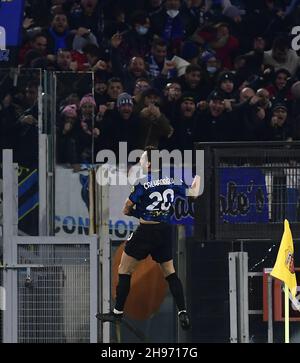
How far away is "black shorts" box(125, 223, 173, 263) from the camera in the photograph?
1158cm

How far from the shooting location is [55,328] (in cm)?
1137

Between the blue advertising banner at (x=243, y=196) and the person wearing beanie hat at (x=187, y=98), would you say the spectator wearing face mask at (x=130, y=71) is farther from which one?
the blue advertising banner at (x=243, y=196)

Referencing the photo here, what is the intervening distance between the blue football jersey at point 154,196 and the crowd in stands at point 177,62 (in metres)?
1.56

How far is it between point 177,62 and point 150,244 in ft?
15.7

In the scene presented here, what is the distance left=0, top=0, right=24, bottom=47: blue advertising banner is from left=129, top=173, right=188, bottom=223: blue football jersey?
358 cm

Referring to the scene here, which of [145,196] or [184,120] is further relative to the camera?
[184,120]

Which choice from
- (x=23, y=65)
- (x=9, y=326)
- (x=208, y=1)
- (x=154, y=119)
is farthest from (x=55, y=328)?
(x=208, y=1)

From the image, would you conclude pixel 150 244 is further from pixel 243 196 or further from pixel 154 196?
pixel 243 196

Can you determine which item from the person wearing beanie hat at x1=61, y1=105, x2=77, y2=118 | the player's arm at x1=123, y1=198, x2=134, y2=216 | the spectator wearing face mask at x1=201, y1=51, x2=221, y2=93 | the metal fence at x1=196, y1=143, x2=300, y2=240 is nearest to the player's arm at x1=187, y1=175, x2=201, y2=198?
the metal fence at x1=196, y1=143, x2=300, y2=240

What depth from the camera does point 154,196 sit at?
11609 mm

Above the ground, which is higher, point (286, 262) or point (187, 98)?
point (187, 98)

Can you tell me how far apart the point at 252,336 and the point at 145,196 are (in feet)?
5.34

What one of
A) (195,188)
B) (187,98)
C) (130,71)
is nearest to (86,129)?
(195,188)

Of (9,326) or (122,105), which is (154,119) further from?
(9,326)
